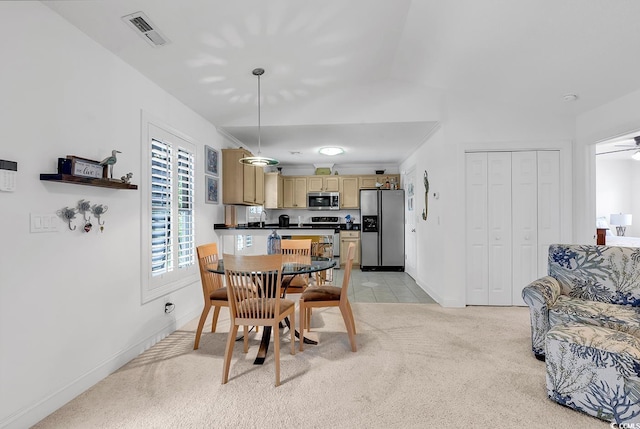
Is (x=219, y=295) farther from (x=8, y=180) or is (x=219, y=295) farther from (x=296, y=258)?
(x=8, y=180)

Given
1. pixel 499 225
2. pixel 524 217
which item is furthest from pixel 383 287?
pixel 524 217

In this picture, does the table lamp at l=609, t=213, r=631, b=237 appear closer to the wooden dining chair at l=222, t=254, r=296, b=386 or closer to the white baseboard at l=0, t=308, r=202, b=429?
the wooden dining chair at l=222, t=254, r=296, b=386

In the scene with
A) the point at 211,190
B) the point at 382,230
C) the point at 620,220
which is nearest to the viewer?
the point at 211,190

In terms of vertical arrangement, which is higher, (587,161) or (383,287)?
(587,161)

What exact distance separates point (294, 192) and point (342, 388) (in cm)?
542

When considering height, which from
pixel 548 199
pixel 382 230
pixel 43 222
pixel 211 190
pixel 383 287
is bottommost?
pixel 383 287

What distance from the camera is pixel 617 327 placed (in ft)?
7.02

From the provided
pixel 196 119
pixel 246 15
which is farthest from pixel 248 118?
pixel 246 15

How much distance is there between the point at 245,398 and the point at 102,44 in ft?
8.90

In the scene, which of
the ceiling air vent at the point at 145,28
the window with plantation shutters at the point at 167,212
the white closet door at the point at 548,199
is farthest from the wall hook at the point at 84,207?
the white closet door at the point at 548,199

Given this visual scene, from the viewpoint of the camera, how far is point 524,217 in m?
3.93

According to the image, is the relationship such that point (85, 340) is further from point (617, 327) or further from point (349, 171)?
point (349, 171)

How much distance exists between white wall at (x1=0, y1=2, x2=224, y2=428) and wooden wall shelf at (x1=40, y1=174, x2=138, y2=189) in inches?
3.2

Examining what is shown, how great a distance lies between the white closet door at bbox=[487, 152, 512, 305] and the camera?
395cm
